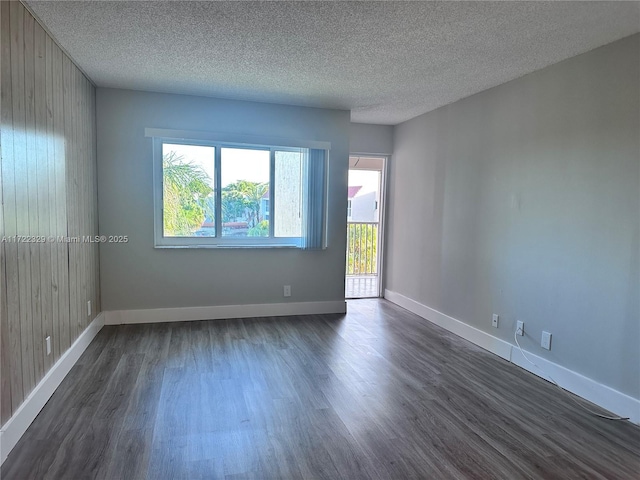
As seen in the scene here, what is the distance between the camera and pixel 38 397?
89.3 inches

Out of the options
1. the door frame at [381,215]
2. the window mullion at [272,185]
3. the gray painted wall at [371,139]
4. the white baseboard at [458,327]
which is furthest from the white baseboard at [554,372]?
the gray painted wall at [371,139]

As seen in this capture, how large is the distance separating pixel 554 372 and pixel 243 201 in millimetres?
3274

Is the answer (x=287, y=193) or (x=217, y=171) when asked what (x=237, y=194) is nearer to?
(x=217, y=171)

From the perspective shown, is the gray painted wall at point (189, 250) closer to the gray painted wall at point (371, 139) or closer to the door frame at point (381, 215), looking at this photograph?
the gray painted wall at point (371, 139)

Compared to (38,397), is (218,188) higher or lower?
higher

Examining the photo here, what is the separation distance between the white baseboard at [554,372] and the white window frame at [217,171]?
1882mm

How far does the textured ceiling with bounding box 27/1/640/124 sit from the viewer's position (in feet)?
7.16

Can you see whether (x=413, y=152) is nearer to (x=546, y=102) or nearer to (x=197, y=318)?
(x=546, y=102)

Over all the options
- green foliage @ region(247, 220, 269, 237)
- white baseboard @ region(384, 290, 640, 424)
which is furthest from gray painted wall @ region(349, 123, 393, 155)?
white baseboard @ region(384, 290, 640, 424)

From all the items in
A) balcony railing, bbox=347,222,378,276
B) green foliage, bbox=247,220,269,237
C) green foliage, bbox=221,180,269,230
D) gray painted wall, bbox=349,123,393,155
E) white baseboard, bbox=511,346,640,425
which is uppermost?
gray painted wall, bbox=349,123,393,155

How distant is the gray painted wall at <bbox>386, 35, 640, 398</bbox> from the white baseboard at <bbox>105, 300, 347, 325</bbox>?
4.16 ft

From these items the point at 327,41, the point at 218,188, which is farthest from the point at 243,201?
the point at 327,41

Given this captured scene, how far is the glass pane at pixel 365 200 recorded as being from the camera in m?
5.44

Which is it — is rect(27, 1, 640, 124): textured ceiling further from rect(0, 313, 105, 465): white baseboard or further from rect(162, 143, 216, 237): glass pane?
rect(0, 313, 105, 465): white baseboard
